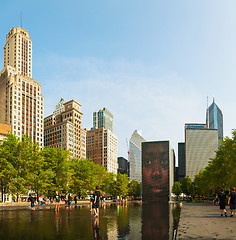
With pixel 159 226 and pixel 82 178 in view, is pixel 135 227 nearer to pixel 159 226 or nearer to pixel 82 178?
pixel 159 226

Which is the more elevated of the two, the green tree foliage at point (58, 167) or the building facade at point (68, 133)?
the building facade at point (68, 133)

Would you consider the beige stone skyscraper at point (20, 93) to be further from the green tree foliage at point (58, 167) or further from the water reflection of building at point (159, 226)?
the water reflection of building at point (159, 226)

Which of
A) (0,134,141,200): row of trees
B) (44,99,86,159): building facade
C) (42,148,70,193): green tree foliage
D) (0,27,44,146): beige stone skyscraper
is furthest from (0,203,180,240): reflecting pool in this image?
(44,99,86,159): building facade

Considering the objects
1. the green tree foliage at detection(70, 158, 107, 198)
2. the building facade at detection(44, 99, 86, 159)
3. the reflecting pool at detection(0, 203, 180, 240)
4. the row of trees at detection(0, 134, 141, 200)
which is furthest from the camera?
the building facade at detection(44, 99, 86, 159)

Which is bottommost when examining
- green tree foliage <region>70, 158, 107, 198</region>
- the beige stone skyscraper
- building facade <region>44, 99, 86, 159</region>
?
green tree foliage <region>70, 158, 107, 198</region>

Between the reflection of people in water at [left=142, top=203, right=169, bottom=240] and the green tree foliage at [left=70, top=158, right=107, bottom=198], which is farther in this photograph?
the green tree foliage at [left=70, top=158, right=107, bottom=198]

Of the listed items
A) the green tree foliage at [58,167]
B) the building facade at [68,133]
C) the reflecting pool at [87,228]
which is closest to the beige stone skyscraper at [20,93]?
the building facade at [68,133]

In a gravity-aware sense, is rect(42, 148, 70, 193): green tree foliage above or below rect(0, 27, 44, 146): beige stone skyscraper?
below

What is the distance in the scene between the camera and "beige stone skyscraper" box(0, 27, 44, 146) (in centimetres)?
15195

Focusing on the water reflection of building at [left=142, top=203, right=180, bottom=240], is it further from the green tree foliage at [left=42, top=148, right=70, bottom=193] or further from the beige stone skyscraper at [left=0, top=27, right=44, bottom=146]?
the beige stone skyscraper at [left=0, top=27, right=44, bottom=146]

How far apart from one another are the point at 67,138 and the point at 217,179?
123545 millimetres

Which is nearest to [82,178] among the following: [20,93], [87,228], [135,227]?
[135,227]

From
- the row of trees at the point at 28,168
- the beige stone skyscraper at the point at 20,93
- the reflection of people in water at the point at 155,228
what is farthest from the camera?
the beige stone skyscraper at the point at 20,93

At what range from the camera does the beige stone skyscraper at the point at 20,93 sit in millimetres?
151950
